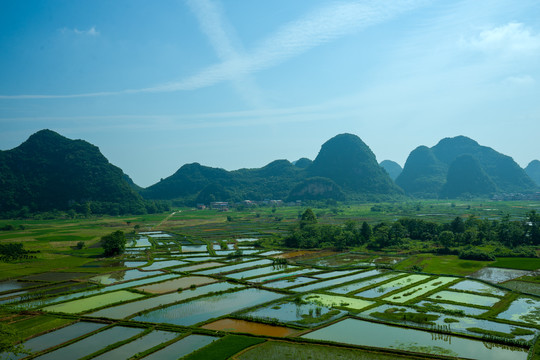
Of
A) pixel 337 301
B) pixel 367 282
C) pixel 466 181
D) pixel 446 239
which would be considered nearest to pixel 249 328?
pixel 337 301

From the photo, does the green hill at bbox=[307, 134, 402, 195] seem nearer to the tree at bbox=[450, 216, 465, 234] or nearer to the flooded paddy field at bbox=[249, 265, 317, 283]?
the tree at bbox=[450, 216, 465, 234]

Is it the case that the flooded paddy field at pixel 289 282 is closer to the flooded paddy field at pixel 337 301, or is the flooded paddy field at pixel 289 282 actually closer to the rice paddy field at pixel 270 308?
the rice paddy field at pixel 270 308

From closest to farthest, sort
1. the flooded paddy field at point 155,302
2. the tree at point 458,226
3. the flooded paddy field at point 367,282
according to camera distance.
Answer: the flooded paddy field at point 155,302
the flooded paddy field at point 367,282
the tree at point 458,226

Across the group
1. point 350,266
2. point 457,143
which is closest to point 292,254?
point 350,266

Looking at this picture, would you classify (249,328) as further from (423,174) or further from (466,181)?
(423,174)

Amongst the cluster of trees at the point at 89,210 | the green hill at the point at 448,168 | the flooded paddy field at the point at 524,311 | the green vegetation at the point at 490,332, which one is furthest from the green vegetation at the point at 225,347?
the green hill at the point at 448,168

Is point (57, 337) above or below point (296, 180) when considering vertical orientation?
below

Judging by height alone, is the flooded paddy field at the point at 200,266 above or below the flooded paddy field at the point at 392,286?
above
